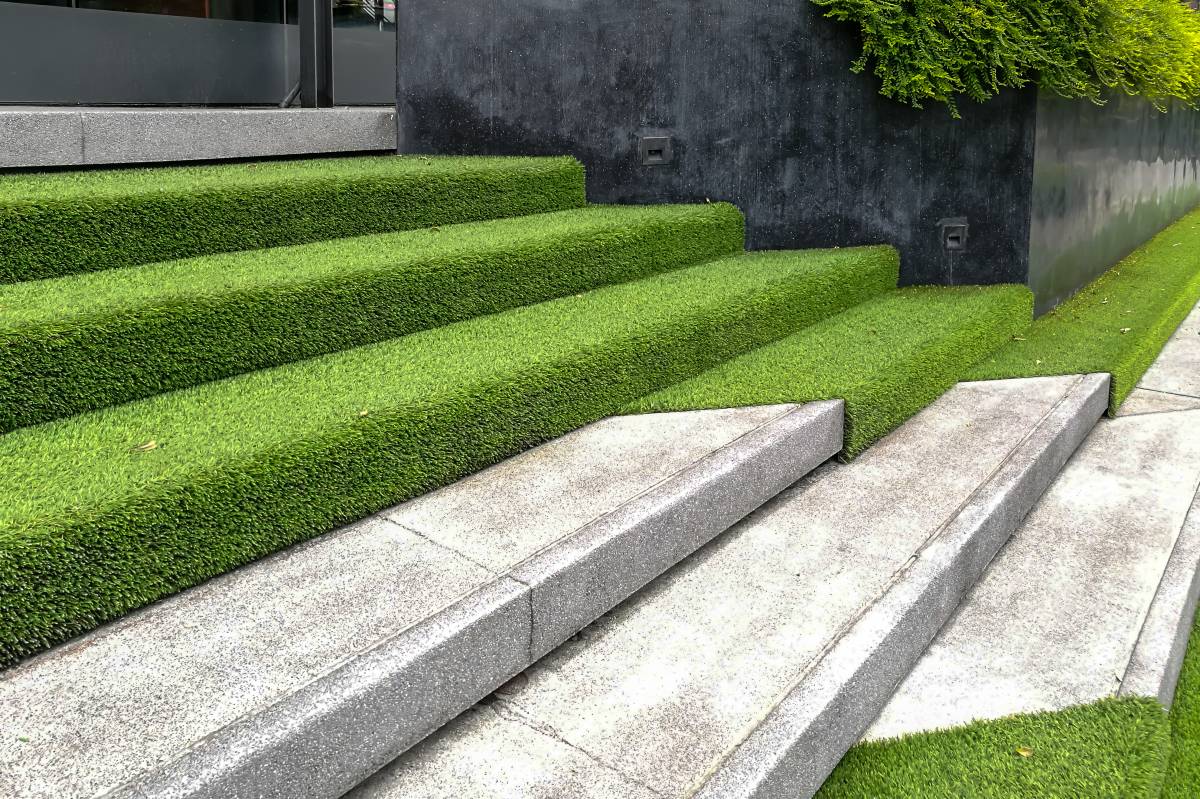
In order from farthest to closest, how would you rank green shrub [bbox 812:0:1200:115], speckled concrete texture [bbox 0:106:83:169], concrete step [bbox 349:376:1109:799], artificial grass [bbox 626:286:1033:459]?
green shrub [bbox 812:0:1200:115] → speckled concrete texture [bbox 0:106:83:169] → artificial grass [bbox 626:286:1033:459] → concrete step [bbox 349:376:1109:799]

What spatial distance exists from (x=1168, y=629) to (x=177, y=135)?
4.74 m

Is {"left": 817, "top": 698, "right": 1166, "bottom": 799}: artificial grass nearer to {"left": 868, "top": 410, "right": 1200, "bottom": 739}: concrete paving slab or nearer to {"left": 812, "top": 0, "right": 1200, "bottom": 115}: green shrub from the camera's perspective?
{"left": 868, "top": 410, "right": 1200, "bottom": 739}: concrete paving slab

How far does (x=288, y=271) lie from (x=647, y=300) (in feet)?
4.92

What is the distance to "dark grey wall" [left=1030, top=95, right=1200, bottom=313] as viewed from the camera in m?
5.63

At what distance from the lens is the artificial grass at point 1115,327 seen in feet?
15.9

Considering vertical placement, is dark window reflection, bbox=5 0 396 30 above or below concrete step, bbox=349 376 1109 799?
above

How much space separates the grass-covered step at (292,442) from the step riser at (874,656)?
47.0 inches

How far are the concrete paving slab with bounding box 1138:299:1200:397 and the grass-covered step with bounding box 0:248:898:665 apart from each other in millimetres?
2409

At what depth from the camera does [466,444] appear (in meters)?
3.03

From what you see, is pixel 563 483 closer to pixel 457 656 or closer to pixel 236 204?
pixel 457 656

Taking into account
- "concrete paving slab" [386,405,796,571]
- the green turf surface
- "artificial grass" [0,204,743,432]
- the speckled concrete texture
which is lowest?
the green turf surface

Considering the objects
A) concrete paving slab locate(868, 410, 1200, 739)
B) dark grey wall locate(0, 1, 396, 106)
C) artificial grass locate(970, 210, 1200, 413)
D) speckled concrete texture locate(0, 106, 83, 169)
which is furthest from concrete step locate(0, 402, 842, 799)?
dark grey wall locate(0, 1, 396, 106)

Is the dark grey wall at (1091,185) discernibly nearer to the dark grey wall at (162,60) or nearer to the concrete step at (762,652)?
the concrete step at (762,652)

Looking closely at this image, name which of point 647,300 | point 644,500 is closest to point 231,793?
point 644,500
